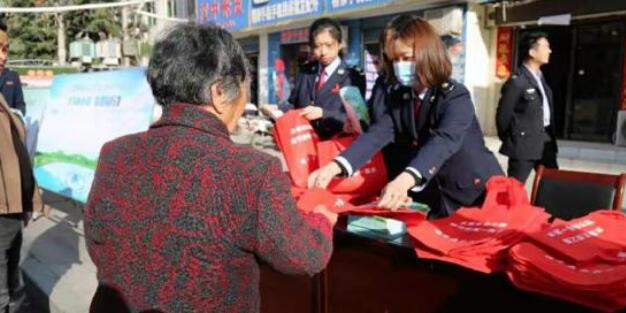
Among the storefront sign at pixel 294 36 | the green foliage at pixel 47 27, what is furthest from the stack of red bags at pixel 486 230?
the green foliage at pixel 47 27

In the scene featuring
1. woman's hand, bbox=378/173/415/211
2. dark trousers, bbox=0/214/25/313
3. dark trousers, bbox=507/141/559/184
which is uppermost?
woman's hand, bbox=378/173/415/211

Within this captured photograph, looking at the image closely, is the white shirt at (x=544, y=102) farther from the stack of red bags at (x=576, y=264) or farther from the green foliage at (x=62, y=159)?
the green foliage at (x=62, y=159)

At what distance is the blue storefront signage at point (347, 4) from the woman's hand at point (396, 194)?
9142mm

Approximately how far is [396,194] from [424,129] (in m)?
0.47

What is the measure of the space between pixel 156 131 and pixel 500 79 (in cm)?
966

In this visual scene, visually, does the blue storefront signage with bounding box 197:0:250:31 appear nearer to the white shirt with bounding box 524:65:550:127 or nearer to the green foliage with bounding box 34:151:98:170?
the green foliage with bounding box 34:151:98:170

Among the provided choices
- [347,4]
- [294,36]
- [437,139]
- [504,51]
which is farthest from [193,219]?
[294,36]

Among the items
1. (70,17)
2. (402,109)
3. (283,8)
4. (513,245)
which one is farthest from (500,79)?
(70,17)

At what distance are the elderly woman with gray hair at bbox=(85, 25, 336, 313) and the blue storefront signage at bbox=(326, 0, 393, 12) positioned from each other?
9.70 meters

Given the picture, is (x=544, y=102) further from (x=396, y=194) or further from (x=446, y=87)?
(x=396, y=194)

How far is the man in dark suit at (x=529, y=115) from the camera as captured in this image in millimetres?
4079

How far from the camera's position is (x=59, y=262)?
3.96 m

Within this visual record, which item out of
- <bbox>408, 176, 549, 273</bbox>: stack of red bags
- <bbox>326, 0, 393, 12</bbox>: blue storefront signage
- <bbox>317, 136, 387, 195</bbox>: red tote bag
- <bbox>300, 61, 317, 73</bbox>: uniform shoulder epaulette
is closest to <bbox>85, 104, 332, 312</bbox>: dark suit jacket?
<bbox>408, 176, 549, 273</bbox>: stack of red bags

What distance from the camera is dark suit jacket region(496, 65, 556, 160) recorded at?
4082mm
